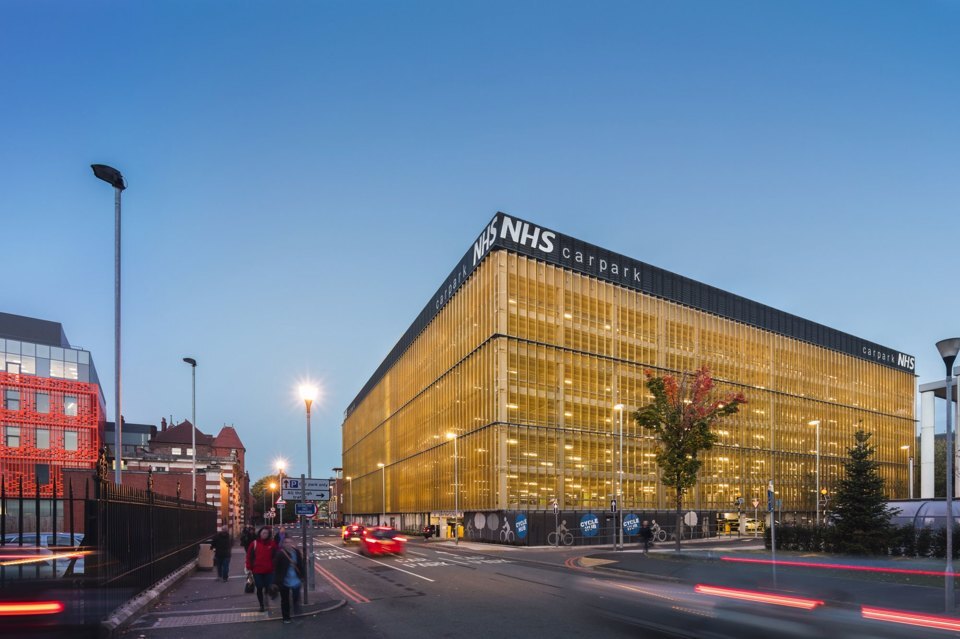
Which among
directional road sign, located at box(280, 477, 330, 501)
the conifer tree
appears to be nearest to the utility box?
directional road sign, located at box(280, 477, 330, 501)

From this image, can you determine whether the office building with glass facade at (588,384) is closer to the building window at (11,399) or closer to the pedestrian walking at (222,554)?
the pedestrian walking at (222,554)

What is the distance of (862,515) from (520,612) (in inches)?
950

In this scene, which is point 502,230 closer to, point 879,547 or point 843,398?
point 879,547

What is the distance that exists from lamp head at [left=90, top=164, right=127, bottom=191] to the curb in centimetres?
1241

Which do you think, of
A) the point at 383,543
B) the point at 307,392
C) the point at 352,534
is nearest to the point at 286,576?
the point at 307,392

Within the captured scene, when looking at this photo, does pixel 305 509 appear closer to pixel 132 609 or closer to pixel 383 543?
pixel 132 609

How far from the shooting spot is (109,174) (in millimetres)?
20391

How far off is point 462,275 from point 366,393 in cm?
6950

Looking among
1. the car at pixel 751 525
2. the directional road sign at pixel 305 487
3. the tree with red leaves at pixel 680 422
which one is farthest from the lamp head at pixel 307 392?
the car at pixel 751 525

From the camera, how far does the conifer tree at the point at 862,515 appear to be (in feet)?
103

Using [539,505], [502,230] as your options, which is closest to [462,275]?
[502,230]

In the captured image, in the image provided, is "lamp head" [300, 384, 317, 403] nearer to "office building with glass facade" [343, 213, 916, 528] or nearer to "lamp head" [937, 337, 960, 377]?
"lamp head" [937, 337, 960, 377]

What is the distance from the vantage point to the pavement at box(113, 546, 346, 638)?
1441cm

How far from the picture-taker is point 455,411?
6862cm
